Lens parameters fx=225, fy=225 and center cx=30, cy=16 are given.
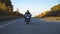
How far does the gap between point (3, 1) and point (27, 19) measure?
3746 inches

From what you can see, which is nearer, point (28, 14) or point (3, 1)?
point (28, 14)

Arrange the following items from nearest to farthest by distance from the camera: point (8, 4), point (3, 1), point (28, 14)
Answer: point (28, 14), point (3, 1), point (8, 4)

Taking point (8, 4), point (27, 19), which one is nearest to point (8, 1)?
point (8, 4)

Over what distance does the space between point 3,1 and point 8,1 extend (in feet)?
25.2

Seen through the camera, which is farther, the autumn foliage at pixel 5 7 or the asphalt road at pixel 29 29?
the autumn foliage at pixel 5 7

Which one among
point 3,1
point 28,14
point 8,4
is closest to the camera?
point 28,14

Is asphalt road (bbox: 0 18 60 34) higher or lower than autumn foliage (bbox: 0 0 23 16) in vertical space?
lower

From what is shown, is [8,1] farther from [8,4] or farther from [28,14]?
[28,14]

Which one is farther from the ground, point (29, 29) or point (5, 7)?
point (5, 7)

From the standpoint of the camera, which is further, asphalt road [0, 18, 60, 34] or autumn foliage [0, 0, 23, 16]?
autumn foliage [0, 0, 23, 16]

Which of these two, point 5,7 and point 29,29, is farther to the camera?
point 5,7

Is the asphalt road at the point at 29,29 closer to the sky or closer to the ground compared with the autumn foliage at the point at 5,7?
closer to the ground

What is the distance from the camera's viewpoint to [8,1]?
13112cm

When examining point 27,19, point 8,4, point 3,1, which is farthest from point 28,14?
point 8,4
